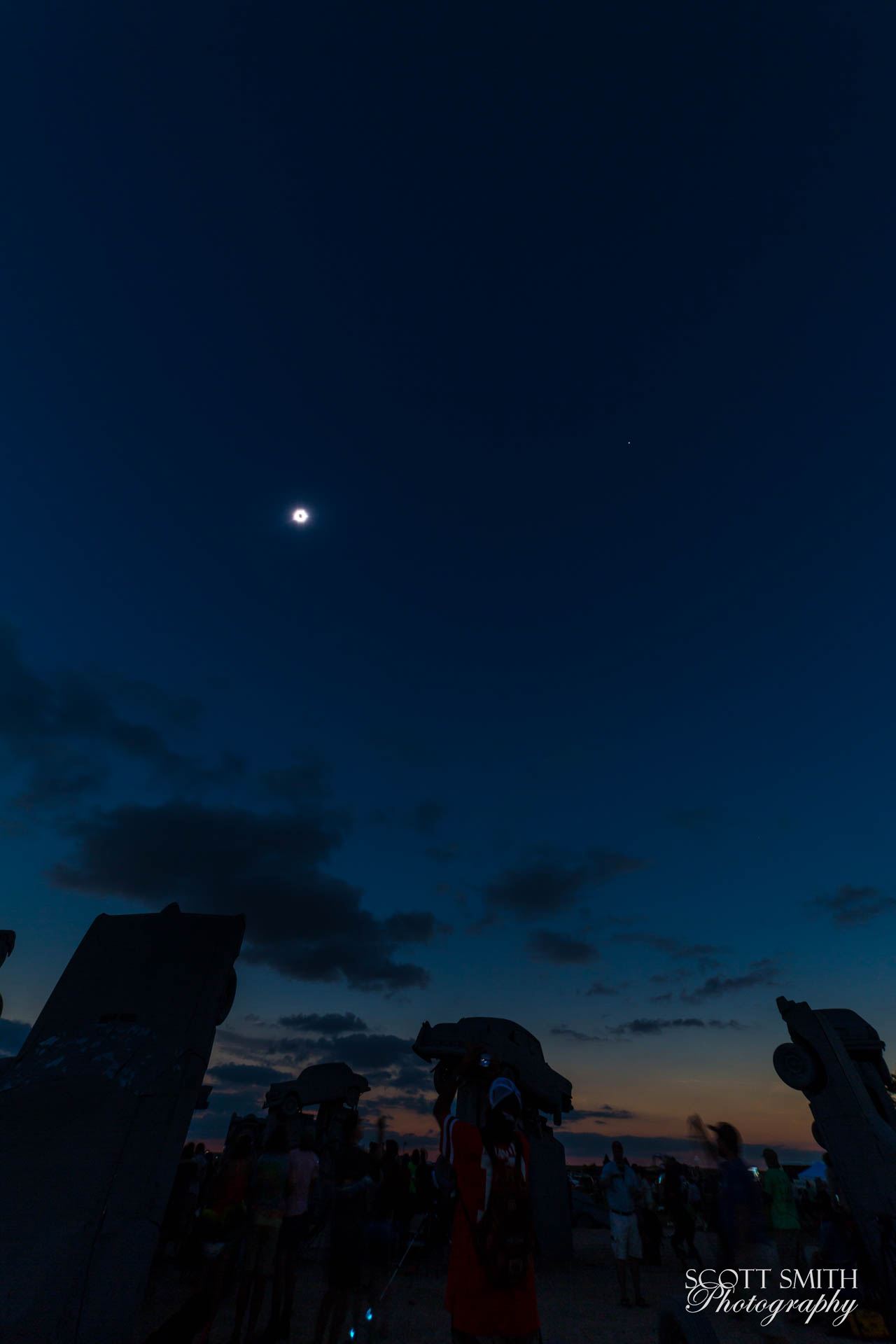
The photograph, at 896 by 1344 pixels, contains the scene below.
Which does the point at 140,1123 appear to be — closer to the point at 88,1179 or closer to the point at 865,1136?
the point at 88,1179

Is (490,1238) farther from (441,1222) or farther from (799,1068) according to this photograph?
(441,1222)

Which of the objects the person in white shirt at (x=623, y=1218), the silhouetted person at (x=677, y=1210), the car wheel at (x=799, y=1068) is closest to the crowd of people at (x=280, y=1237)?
the person in white shirt at (x=623, y=1218)

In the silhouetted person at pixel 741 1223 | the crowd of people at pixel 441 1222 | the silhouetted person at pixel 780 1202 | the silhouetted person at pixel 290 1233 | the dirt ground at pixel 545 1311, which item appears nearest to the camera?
the crowd of people at pixel 441 1222

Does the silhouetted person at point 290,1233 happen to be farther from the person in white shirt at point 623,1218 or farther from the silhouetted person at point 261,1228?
the person in white shirt at point 623,1218

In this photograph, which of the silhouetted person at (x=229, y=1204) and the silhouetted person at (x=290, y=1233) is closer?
the silhouetted person at (x=229, y=1204)

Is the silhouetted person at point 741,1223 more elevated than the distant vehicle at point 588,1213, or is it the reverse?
the distant vehicle at point 588,1213

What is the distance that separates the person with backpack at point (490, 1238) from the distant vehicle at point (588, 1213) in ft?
79.6

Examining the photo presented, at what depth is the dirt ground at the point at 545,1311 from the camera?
26.1 feet

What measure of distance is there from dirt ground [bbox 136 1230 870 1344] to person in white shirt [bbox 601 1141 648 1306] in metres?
0.39

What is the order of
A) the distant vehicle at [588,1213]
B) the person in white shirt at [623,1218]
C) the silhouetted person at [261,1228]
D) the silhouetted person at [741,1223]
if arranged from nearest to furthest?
the silhouetted person at [741,1223], the silhouetted person at [261,1228], the person in white shirt at [623,1218], the distant vehicle at [588,1213]

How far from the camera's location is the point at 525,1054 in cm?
1595

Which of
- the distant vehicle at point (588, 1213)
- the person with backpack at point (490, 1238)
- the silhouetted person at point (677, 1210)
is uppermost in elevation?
the distant vehicle at point (588, 1213)

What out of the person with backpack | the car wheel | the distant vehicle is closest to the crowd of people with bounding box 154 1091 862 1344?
the person with backpack

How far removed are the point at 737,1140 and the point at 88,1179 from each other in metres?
7.29
